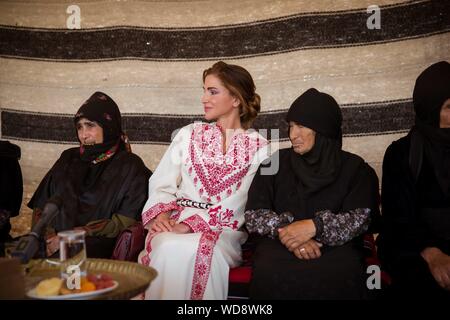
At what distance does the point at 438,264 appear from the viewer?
282 centimetres

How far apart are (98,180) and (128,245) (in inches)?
27.1

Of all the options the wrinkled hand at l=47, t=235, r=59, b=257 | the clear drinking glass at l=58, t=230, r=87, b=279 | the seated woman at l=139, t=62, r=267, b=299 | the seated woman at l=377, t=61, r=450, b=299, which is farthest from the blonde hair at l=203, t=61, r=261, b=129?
the clear drinking glass at l=58, t=230, r=87, b=279

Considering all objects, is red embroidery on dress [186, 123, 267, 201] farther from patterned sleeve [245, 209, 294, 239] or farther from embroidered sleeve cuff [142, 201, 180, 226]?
patterned sleeve [245, 209, 294, 239]

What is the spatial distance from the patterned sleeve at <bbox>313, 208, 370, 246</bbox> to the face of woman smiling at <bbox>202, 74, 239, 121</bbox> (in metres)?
0.97

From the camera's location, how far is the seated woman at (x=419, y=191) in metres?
2.97

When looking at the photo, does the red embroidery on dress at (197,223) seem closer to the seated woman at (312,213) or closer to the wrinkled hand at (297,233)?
the seated woman at (312,213)

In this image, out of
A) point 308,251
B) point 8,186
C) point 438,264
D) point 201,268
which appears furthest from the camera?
point 8,186

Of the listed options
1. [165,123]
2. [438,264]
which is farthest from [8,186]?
[438,264]

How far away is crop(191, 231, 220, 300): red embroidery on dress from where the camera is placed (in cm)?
303

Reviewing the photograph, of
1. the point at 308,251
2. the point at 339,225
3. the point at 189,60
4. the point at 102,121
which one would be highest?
the point at 189,60

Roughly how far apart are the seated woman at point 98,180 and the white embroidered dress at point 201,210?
16 cm

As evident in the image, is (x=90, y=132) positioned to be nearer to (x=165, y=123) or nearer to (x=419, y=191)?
(x=165, y=123)
